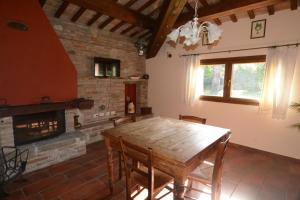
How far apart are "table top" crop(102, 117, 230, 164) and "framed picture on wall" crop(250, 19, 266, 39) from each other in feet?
7.35

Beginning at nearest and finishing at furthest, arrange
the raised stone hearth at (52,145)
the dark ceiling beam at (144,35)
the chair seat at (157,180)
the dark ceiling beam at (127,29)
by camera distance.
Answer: the chair seat at (157,180), the raised stone hearth at (52,145), the dark ceiling beam at (127,29), the dark ceiling beam at (144,35)

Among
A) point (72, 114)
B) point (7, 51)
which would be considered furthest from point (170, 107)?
point (7, 51)

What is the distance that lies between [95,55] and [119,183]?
9.22ft

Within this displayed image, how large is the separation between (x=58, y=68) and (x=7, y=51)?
724 mm

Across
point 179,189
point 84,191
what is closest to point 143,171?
point 179,189

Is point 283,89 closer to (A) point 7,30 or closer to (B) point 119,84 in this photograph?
(B) point 119,84

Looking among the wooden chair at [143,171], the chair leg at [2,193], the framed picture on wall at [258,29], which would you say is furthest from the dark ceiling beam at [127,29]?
the chair leg at [2,193]

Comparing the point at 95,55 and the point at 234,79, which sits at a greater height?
the point at 95,55

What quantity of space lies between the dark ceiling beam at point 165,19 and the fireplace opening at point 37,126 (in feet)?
8.70

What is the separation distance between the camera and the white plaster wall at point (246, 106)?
2.95 metres

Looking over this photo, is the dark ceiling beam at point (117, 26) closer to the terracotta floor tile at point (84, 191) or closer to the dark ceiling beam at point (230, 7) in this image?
the dark ceiling beam at point (230, 7)

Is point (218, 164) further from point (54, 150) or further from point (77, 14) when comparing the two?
point (77, 14)

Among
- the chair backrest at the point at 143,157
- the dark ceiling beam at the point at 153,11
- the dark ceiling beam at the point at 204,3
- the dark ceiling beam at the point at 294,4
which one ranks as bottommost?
the chair backrest at the point at 143,157

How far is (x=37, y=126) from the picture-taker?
2.84 m
